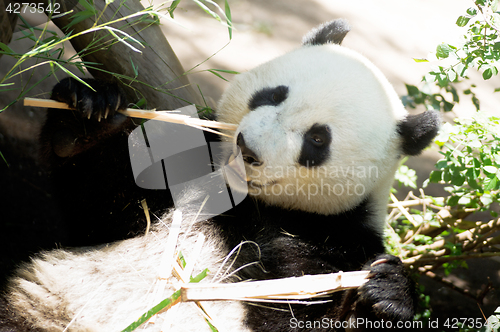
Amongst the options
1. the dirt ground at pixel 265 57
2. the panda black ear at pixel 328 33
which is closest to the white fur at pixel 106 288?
the dirt ground at pixel 265 57

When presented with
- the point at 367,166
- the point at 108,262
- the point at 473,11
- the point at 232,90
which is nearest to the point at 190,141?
the point at 232,90

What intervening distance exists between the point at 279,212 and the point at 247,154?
0.67 metres

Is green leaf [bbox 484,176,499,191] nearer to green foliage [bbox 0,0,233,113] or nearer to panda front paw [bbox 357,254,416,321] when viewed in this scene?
panda front paw [bbox 357,254,416,321]

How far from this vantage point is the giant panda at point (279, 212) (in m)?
2.03

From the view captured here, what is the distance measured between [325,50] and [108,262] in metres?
1.74

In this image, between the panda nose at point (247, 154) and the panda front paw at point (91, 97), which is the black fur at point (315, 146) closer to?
the panda nose at point (247, 154)

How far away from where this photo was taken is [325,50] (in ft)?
7.91

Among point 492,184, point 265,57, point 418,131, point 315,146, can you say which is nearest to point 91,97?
point 315,146

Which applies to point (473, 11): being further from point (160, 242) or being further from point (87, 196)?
point (87, 196)

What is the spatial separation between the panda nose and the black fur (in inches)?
10.6

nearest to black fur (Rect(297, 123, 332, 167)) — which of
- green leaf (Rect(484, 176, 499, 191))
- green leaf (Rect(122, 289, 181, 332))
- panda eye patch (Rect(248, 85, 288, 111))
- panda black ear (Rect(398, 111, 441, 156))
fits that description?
panda eye patch (Rect(248, 85, 288, 111))

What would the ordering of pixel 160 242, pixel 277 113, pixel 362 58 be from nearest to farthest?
pixel 277 113 → pixel 160 242 → pixel 362 58

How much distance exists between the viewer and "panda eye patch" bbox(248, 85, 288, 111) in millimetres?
2096

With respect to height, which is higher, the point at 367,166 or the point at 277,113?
the point at 277,113
